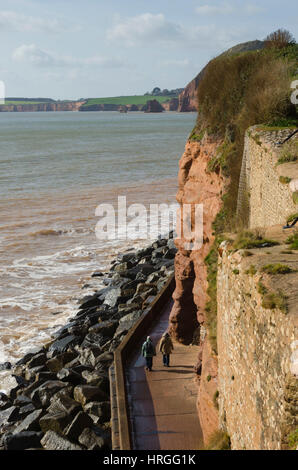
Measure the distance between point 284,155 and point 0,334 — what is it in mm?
14453

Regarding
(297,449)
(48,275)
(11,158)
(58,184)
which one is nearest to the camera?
(297,449)

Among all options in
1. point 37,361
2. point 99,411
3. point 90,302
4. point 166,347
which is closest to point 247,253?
point 166,347

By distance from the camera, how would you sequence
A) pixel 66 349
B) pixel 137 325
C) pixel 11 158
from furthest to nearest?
1. pixel 11 158
2. pixel 66 349
3. pixel 137 325

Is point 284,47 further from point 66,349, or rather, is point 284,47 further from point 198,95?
point 66,349

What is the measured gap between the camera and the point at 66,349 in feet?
65.0

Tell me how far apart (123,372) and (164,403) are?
182 cm

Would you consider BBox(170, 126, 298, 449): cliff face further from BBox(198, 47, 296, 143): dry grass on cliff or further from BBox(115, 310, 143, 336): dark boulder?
BBox(115, 310, 143, 336): dark boulder

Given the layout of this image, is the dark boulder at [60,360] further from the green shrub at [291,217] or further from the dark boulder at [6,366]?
the green shrub at [291,217]

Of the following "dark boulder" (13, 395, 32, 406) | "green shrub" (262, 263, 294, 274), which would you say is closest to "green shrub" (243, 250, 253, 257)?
"green shrub" (262, 263, 294, 274)

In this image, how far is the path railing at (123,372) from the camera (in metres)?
11.8

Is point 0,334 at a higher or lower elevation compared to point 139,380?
lower

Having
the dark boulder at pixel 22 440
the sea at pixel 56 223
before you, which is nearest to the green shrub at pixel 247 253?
the dark boulder at pixel 22 440

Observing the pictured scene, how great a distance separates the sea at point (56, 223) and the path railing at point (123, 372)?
4402 millimetres

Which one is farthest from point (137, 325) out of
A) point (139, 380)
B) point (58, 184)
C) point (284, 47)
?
point (58, 184)
